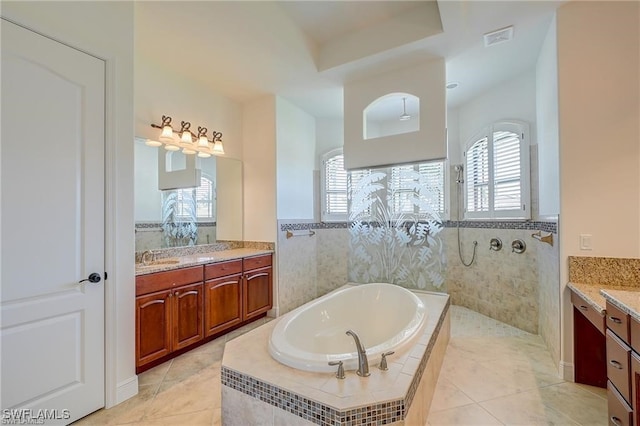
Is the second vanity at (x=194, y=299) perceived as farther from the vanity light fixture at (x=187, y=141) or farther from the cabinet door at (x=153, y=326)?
the vanity light fixture at (x=187, y=141)

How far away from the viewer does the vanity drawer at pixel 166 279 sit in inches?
88.8

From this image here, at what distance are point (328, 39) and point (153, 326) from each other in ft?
10.6

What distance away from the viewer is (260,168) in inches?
149

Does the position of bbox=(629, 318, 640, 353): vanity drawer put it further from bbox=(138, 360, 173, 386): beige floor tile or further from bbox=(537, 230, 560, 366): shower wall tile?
bbox=(138, 360, 173, 386): beige floor tile

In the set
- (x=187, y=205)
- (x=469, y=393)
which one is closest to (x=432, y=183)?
(x=469, y=393)

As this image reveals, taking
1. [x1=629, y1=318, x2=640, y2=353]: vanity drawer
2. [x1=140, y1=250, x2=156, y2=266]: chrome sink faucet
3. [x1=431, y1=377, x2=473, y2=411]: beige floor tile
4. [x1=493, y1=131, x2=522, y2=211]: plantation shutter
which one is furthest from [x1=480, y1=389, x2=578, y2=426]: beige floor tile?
[x1=140, y1=250, x2=156, y2=266]: chrome sink faucet

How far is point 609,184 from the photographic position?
200cm

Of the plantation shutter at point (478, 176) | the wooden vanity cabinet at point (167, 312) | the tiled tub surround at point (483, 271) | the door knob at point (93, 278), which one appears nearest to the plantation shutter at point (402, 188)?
the tiled tub surround at point (483, 271)

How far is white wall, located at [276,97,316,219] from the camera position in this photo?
3752 millimetres

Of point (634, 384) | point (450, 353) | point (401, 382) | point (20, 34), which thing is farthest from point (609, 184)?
point (20, 34)

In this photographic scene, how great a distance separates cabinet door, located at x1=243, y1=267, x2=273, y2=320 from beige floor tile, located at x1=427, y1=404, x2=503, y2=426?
2.17 m

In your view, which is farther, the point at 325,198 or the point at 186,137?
the point at 325,198

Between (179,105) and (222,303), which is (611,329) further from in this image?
(179,105)

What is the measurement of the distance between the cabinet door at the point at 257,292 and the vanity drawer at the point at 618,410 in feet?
9.85
